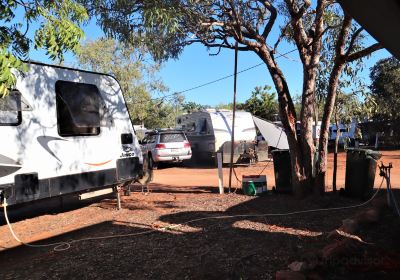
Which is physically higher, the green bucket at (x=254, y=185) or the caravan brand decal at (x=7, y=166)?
the caravan brand decal at (x=7, y=166)

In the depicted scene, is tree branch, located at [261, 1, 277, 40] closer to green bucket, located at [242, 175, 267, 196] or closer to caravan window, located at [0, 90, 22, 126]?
green bucket, located at [242, 175, 267, 196]

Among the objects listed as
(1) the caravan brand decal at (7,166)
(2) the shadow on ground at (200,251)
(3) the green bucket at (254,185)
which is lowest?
(2) the shadow on ground at (200,251)

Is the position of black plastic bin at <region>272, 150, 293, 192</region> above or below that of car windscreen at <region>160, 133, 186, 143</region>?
below

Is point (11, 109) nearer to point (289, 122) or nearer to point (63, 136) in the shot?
point (63, 136)

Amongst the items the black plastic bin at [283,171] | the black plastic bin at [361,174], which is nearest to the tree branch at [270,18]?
the black plastic bin at [283,171]

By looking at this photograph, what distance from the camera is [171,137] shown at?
1792 cm

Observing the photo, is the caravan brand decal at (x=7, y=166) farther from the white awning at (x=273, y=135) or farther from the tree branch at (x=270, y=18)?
the white awning at (x=273, y=135)

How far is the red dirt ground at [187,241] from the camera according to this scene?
15.1ft

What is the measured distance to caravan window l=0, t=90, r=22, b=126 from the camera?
19.9 feet

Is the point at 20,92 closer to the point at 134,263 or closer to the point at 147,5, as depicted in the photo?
the point at 147,5

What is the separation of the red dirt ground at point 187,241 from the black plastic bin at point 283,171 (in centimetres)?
29

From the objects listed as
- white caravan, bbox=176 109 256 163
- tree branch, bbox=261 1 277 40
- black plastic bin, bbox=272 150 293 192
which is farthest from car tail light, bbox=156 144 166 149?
tree branch, bbox=261 1 277 40

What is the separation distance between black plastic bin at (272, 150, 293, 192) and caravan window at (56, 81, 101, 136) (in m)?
3.92

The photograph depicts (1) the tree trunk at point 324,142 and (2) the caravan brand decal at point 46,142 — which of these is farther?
(1) the tree trunk at point 324,142
